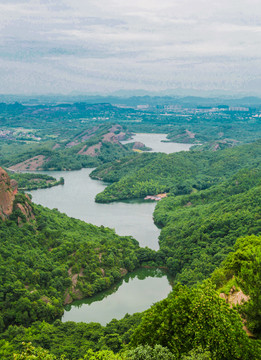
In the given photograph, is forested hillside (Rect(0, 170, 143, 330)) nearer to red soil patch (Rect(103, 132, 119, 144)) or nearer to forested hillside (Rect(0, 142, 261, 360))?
forested hillside (Rect(0, 142, 261, 360))

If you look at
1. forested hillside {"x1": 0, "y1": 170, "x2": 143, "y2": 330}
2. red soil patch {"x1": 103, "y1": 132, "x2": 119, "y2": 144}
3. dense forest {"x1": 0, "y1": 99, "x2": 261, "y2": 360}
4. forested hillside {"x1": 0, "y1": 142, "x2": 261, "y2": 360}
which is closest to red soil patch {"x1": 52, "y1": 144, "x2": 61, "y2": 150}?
red soil patch {"x1": 103, "y1": 132, "x2": 119, "y2": 144}

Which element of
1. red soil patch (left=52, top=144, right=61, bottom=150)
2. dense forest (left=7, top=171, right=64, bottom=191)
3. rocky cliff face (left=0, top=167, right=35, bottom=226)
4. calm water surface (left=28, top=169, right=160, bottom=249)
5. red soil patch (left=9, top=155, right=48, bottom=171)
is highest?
rocky cliff face (left=0, top=167, right=35, bottom=226)

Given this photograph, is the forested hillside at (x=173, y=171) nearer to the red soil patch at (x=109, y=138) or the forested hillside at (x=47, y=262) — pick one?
the forested hillside at (x=47, y=262)

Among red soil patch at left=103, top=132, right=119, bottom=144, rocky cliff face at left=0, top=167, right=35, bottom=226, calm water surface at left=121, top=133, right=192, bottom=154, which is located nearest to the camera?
rocky cliff face at left=0, top=167, right=35, bottom=226

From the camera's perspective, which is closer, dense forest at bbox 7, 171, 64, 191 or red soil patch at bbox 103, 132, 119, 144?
dense forest at bbox 7, 171, 64, 191

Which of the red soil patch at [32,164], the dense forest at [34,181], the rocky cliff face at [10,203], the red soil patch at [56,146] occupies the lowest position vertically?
the dense forest at [34,181]

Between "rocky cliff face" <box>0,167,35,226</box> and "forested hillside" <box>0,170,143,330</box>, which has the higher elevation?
"rocky cliff face" <box>0,167,35,226</box>

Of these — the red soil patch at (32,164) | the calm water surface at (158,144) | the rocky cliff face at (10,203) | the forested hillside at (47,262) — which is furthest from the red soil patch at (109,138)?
the rocky cliff face at (10,203)

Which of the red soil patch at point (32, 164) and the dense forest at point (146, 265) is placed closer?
the dense forest at point (146, 265)

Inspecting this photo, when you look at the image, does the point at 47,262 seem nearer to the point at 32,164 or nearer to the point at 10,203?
the point at 10,203

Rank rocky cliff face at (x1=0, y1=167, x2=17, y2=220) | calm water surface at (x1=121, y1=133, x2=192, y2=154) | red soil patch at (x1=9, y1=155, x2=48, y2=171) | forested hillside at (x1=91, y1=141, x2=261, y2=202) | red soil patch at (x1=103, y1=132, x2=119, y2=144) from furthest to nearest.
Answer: calm water surface at (x1=121, y1=133, x2=192, y2=154), red soil patch at (x1=103, y1=132, x2=119, y2=144), red soil patch at (x1=9, y1=155, x2=48, y2=171), forested hillside at (x1=91, y1=141, x2=261, y2=202), rocky cliff face at (x1=0, y1=167, x2=17, y2=220)
